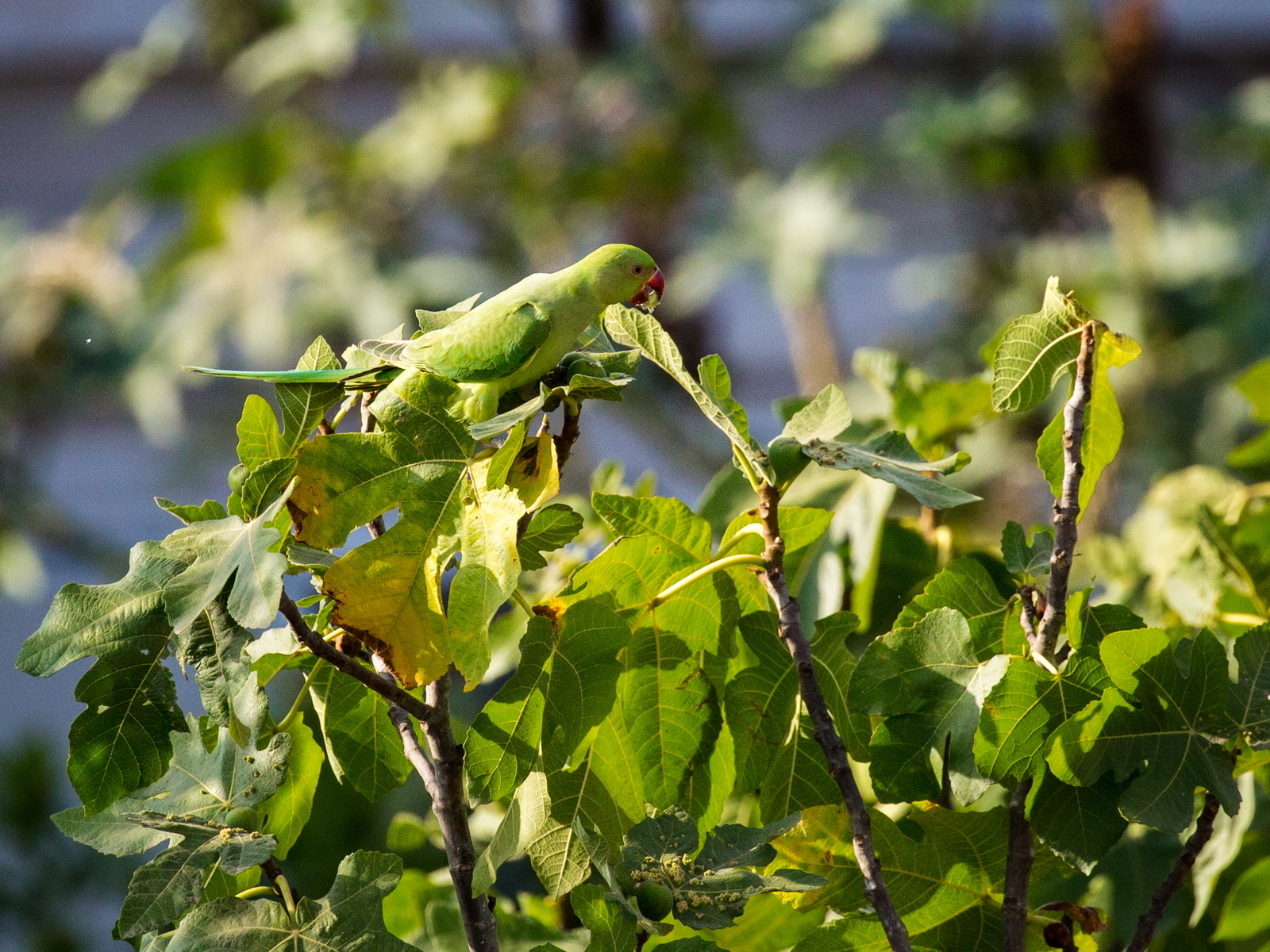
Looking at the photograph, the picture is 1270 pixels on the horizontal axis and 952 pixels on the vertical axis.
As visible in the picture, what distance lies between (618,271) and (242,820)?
26 centimetres

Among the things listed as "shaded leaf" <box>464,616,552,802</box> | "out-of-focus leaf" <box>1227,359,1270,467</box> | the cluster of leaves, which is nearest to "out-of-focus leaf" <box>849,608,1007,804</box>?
the cluster of leaves

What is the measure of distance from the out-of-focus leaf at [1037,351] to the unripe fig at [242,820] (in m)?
0.30

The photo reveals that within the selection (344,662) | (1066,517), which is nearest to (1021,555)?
(1066,517)

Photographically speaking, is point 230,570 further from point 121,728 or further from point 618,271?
point 618,271

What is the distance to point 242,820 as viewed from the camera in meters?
0.38

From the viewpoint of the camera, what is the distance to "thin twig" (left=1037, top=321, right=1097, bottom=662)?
388mm

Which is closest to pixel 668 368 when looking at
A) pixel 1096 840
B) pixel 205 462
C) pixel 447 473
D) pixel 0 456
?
pixel 447 473

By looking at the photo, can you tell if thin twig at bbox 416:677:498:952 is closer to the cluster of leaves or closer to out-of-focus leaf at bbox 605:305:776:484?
the cluster of leaves

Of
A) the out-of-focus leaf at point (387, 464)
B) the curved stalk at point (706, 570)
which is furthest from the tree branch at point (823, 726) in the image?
the out-of-focus leaf at point (387, 464)

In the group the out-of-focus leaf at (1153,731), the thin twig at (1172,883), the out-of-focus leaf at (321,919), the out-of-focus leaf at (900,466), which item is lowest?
the thin twig at (1172,883)

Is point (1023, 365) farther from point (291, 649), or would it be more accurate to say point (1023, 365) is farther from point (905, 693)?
point (291, 649)

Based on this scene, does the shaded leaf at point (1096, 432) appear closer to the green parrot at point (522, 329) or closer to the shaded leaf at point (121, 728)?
the green parrot at point (522, 329)

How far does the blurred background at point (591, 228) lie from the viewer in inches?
89.0

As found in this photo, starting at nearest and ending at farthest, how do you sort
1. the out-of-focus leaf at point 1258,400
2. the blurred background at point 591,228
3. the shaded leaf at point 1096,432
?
the shaded leaf at point 1096,432, the out-of-focus leaf at point 1258,400, the blurred background at point 591,228
